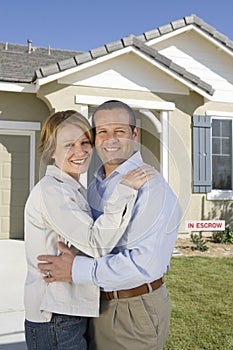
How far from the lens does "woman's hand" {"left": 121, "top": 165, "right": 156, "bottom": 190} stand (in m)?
1.13

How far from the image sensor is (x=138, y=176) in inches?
45.4

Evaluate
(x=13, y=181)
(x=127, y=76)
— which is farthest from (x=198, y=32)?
(x=13, y=181)

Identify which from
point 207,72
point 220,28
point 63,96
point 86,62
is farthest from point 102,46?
point 220,28

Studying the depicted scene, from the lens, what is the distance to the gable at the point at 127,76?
6.80 metres

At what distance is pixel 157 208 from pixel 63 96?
19.0 ft

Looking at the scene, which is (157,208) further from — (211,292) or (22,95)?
(22,95)

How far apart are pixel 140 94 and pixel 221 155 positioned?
2.14m

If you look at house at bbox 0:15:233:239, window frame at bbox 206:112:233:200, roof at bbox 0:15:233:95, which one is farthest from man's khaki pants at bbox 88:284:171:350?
window frame at bbox 206:112:233:200

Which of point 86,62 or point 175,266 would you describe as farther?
point 86,62

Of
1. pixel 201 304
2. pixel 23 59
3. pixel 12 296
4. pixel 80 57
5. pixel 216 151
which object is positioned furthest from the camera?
pixel 23 59

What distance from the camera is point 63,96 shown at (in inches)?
262

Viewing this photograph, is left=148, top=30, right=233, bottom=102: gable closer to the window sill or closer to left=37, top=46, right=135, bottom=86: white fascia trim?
left=37, top=46, right=135, bottom=86: white fascia trim

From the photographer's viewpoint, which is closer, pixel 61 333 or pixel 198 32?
pixel 61 333

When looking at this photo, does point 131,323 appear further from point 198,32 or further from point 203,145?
point 198,32
